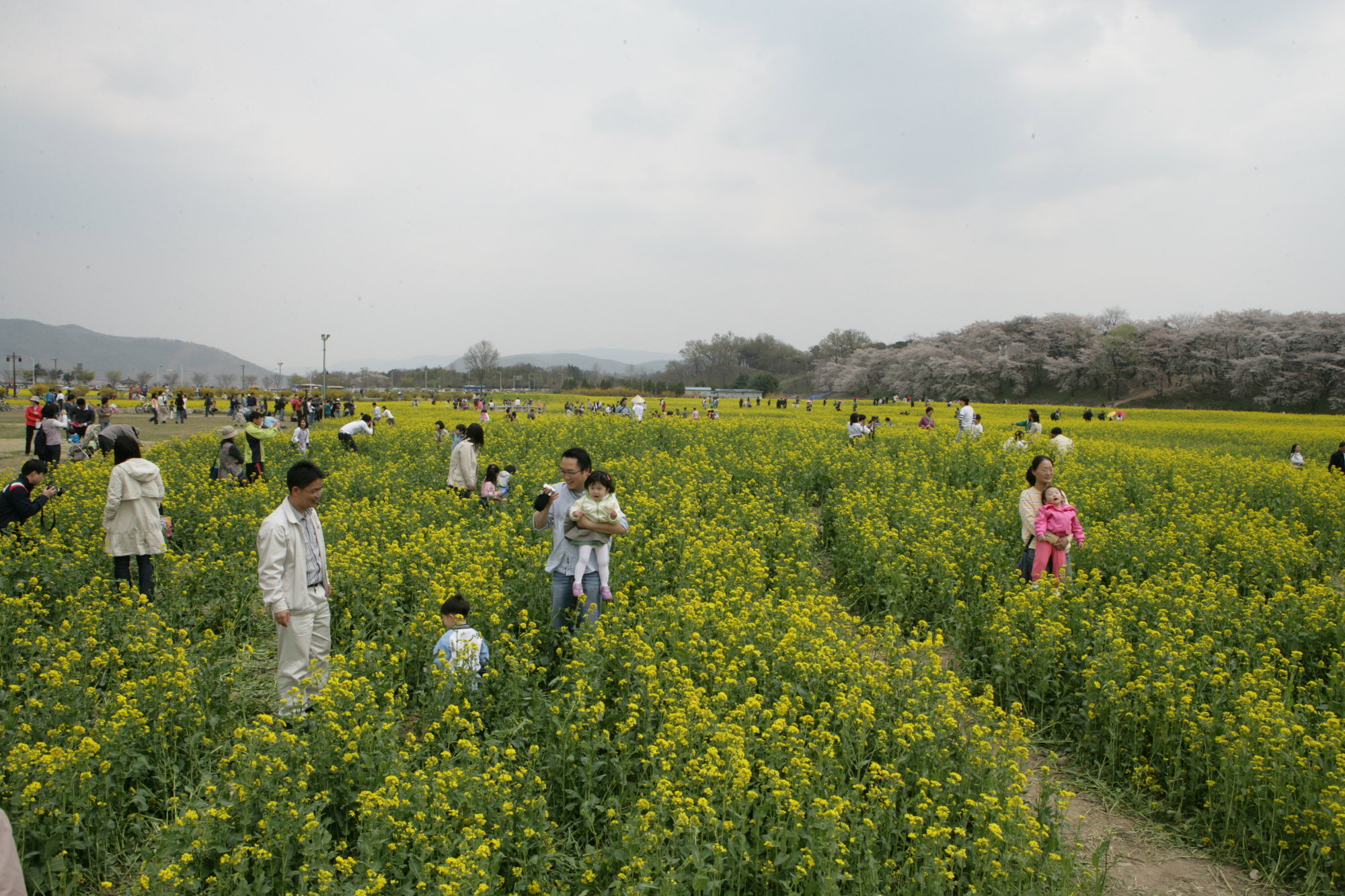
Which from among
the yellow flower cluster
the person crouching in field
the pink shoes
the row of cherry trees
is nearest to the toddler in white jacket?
the pink shoes

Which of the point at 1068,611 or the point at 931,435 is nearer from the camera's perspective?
the point at 1068,611

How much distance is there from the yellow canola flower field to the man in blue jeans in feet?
1.08

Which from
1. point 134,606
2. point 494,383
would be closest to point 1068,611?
point 134,606

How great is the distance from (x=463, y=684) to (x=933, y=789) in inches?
119

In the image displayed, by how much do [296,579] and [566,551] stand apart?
2116mm

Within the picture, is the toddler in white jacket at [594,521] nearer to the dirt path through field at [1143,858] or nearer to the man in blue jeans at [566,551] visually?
the man in blue jeans at [566,551]

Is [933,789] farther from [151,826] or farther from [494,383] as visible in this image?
[494,383]

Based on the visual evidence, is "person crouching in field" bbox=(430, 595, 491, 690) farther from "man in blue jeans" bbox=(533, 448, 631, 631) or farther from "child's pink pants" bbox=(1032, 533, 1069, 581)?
"child's pink pants" bbox=(1032, 533, 1069, 581)

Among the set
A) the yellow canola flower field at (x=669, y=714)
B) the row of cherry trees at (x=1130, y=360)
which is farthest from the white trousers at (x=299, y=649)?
the row of cherry trees at (x=1130, y=360)

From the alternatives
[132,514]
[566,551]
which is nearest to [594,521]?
[566,551]

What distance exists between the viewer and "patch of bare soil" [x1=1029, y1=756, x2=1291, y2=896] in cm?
437

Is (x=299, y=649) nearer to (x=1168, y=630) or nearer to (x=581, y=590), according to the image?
(x=581, y=590)

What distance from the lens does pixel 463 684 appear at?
4.94 m

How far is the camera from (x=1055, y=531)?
792 cm
